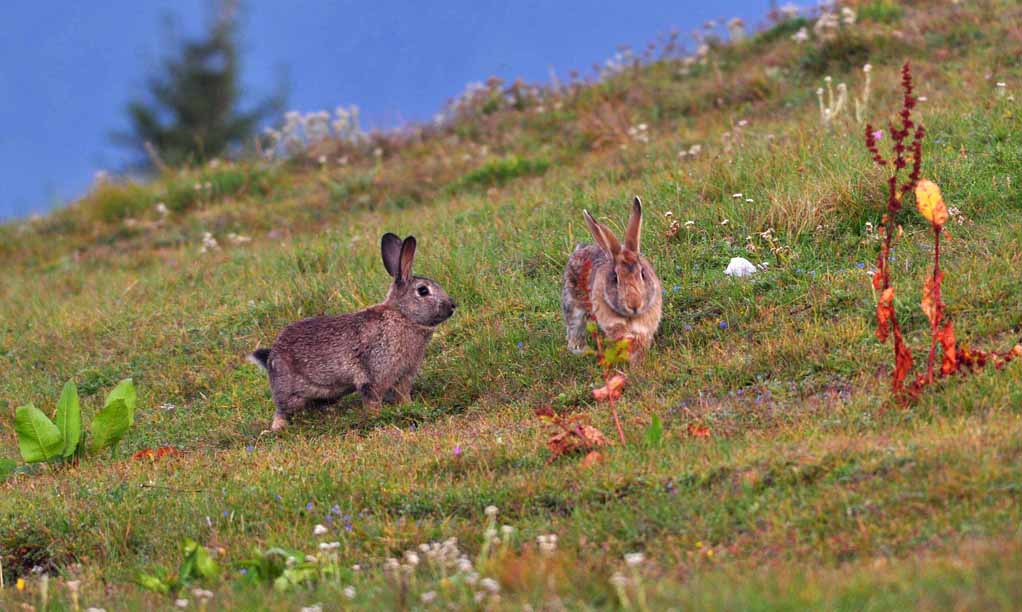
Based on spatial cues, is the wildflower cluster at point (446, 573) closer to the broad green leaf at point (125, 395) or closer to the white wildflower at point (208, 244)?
the broad green leaf at point (125, 395)

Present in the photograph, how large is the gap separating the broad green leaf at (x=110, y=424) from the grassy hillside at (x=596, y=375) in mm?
214

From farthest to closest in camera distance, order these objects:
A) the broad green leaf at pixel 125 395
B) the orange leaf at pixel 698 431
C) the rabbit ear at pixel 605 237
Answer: the broad green leaf at pixel 125 395 < the rabbit ear at pixel 605 237 < the orange leaf at pixel 698 431

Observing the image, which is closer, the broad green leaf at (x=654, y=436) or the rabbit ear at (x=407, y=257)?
the broad green leaf at (x=654, y=436)

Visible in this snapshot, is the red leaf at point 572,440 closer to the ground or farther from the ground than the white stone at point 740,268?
closer to the ground

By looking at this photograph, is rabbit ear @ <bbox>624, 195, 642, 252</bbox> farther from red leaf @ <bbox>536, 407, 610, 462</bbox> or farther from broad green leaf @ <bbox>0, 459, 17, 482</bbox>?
broad green leaf @ <bbox>0, 459, 17, 482</bbox>

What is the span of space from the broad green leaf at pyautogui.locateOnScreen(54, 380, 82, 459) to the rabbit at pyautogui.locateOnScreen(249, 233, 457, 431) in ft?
4.58

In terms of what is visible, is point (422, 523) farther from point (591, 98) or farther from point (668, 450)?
point (591, 98)

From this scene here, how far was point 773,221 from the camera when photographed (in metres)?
10.3

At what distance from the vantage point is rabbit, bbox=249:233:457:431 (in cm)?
925

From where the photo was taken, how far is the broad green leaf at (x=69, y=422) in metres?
8.74

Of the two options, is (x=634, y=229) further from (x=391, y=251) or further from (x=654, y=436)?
(x=391, y=251)

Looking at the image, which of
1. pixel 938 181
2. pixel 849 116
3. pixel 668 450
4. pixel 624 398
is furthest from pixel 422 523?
pixel 849 116

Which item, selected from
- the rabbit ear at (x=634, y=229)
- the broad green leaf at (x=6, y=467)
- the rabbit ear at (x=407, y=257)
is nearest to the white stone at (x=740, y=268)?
the rabbit ear at (x=634, y=229)

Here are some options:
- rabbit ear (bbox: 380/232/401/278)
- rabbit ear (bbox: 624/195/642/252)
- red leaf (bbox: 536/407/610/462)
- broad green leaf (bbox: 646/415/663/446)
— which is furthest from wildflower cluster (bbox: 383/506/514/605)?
rabbit ear (bbox: 380/232/401/278)
